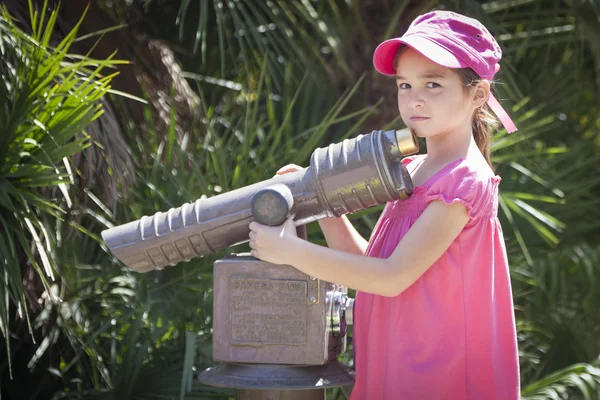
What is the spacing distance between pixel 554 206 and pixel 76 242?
220cm

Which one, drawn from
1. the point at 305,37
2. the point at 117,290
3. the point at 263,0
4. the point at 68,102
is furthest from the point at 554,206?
the point at 68,102

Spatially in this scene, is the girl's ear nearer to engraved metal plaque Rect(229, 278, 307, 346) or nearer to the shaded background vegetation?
engraved metal plaque Rect(229, 278, 307, 346)

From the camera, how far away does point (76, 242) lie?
3342 mm

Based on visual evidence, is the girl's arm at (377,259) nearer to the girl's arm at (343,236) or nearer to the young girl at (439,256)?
the young girl at (439,256)

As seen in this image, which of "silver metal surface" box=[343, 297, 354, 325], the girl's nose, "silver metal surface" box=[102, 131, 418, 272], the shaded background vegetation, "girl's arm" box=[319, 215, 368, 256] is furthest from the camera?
the shaded background vegetation

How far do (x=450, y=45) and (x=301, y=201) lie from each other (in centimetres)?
48

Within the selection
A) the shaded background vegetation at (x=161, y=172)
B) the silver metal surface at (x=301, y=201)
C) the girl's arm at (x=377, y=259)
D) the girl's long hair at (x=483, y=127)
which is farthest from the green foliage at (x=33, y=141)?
the girl's long hair at (x=483, y=127)

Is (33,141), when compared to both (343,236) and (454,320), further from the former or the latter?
(454,320)

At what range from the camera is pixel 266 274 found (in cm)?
188

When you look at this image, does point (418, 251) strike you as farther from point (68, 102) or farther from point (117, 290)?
point (117, 290)

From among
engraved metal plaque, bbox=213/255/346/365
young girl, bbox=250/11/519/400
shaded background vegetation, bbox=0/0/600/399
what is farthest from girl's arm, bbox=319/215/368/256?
shaded background vegetation, bbox=0/0/600/399

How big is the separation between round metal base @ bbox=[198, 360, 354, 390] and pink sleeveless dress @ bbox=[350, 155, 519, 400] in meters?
0.12

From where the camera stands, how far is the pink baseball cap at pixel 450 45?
1.85 metres

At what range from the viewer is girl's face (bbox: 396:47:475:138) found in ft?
6.18
